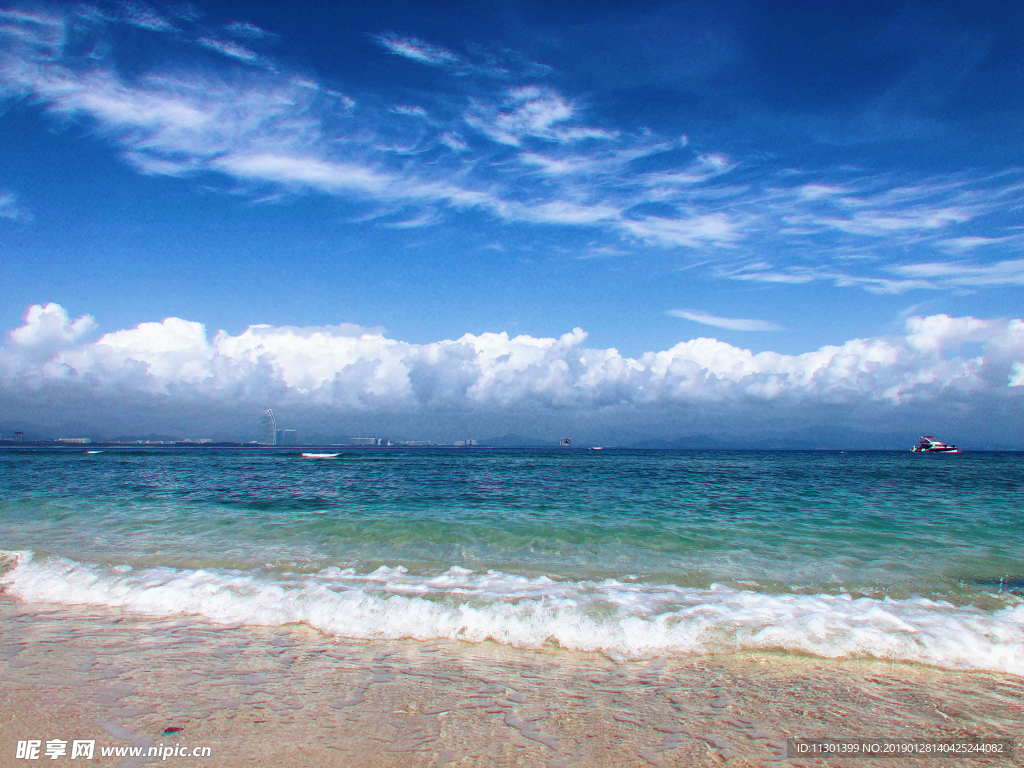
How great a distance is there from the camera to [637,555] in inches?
503

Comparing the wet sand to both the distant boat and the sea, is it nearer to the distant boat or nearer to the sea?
the sea

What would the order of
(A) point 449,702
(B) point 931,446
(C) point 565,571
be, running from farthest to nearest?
(B) point 931,446
(C) point 565,571
(A) point 449,702

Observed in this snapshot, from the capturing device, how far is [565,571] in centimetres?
1137

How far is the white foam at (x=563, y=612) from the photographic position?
23.6 ft

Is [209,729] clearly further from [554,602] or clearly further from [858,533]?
[858,533]

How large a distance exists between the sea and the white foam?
0.13 feet

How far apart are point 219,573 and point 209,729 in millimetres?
6734

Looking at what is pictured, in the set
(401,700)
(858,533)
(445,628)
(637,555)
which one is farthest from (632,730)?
(858,533)

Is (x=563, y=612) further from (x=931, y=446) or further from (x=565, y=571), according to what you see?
(x=931, y=446)

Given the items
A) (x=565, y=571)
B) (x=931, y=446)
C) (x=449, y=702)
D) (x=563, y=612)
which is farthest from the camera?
(x=931, y=446)

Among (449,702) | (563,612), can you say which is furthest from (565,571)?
(449,702)

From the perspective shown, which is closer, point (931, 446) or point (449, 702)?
point (449, 702)

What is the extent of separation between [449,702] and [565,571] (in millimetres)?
6281

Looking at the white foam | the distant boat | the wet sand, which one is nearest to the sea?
the white foam
